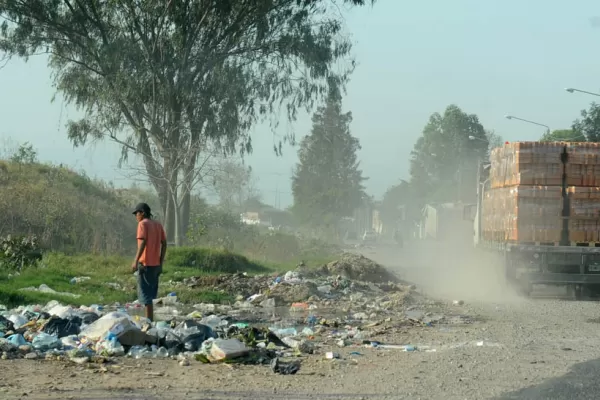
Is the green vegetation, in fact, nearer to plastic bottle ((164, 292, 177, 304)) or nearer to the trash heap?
plastic bottle ((164, 292, 177, 304))

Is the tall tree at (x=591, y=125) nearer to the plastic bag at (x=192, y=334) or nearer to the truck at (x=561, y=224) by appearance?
the truck at (x=561, y=224)

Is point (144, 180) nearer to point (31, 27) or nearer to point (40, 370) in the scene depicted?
point (31, 27)

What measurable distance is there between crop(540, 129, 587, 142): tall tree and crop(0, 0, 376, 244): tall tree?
71.3 feet

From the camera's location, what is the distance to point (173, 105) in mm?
27938

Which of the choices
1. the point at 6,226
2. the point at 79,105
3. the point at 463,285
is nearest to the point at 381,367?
the point at 463,285

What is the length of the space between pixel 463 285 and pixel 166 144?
11555 mm

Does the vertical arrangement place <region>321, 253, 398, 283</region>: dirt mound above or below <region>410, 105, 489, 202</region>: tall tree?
below

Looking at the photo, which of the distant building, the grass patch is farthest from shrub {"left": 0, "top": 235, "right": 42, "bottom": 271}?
the distant building

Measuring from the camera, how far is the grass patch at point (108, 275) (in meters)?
13.7

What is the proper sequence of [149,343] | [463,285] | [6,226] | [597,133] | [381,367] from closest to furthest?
[381,367]
[149,343]
[463,285]
[6,226]
[597,133]

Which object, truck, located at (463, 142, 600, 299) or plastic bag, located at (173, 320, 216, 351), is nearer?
plastic bag, located at (173, 320, 216, 351)

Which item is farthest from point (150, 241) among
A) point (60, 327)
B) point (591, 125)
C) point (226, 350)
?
point (591, 125)

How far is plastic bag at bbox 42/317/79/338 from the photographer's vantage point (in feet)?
30.0

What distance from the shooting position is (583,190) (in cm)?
1675
